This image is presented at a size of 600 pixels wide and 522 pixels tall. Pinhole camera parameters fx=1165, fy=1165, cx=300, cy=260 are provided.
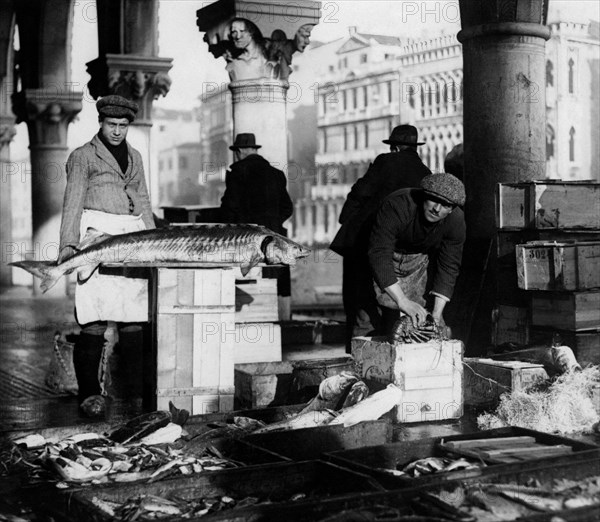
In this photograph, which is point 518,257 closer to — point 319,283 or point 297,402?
point 297,402

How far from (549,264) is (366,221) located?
137cm

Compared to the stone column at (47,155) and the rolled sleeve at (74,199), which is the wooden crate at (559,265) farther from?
the stone column at (47,155)

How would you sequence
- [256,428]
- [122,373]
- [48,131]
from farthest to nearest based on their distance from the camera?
[48,131] → [122,373] → [256,428]

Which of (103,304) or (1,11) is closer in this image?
(103,304)

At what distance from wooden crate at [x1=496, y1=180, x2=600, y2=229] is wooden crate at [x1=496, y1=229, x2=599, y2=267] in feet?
0.19

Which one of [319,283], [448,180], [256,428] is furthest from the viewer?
[319,283]

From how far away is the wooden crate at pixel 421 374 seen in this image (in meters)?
7.00

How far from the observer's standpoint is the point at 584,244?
8.42m

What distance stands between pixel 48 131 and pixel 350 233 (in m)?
12.8

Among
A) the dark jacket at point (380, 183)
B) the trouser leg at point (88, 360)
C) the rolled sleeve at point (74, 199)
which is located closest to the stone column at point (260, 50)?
the dark jacket at point (380, 183)

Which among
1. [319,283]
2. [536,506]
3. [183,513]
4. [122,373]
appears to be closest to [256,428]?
[183,513]

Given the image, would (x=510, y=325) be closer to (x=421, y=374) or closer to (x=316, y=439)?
(x=421, y=374)

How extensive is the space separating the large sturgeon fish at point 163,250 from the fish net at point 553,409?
1.83 metres

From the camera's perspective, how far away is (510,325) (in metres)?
8.95
